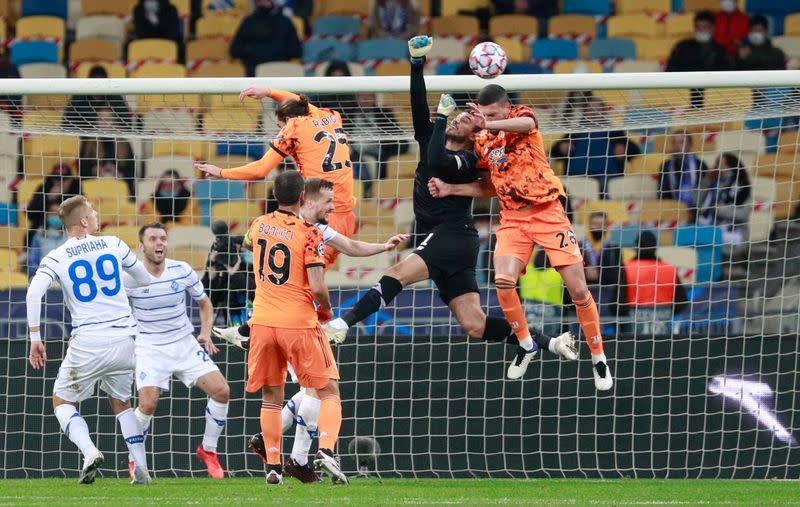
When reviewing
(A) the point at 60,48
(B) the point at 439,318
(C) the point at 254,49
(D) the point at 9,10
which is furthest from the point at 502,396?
(D) the point at 9,10

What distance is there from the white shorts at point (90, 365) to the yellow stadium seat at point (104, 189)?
3.44 m

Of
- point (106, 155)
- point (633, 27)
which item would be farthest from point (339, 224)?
point (633, 27)

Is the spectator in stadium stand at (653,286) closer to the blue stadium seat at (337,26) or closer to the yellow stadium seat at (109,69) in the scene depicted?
the blue stadium seat at (337,26)

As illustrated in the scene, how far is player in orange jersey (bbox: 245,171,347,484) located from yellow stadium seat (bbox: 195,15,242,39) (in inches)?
342

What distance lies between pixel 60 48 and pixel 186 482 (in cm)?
842

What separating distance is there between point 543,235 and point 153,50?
28.2 feet

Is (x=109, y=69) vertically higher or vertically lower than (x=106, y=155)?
higher

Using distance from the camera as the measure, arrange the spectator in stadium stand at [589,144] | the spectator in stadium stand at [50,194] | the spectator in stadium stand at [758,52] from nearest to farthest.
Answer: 1. the spectator in stadium stand at [589,144]
2. the spectator in stadium stand at [50,194]
3. the spectator in stadium stand at [758,52]

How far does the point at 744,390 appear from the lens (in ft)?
35.1

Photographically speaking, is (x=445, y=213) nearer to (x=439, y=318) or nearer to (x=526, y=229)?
(x=526, y=229)

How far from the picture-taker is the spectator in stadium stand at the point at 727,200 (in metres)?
12.5

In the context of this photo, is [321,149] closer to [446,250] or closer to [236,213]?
[446,250]

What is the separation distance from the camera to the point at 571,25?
16719 millimetres

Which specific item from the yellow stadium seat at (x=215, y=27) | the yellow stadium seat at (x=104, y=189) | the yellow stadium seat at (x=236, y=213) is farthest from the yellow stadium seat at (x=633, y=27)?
the yellow stadium seat at (x=104, y=189)
